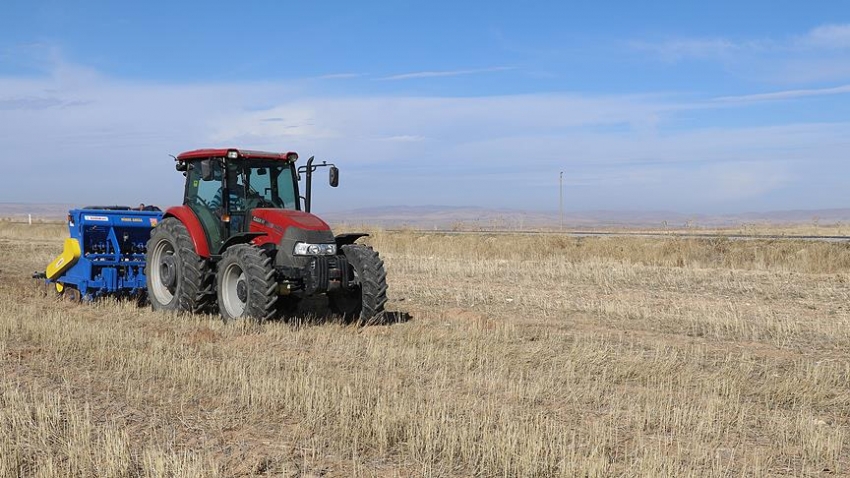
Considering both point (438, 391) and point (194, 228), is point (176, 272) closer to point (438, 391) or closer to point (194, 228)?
point (194, 228)

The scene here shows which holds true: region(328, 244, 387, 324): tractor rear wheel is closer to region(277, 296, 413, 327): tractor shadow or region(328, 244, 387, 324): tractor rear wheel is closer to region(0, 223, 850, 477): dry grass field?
region(277, 296, 413, 327): tractor shadow

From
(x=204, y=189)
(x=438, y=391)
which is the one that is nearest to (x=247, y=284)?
(x=204, y=189)

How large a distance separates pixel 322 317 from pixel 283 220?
1704 millimetres

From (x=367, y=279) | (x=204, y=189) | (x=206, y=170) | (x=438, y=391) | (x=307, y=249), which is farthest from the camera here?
(x=204, y=189)

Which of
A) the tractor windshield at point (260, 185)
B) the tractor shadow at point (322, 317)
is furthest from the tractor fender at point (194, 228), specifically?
the tractor shadow at point (322, 317)

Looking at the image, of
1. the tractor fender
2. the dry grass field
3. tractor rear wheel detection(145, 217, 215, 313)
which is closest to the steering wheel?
the tractor fender

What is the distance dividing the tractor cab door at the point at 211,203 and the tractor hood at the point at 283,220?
19.9 inches

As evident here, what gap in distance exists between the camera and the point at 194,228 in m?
11.3

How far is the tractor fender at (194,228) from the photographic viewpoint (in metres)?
11.2

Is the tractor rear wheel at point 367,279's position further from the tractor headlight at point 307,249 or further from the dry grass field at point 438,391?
the tractor headlight at point 307,249

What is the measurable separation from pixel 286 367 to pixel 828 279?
14.1 metres

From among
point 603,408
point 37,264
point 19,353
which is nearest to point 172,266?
point 19,353

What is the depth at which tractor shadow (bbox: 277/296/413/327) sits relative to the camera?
10852 millimetres

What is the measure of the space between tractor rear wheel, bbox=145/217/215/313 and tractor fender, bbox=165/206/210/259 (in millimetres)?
91
